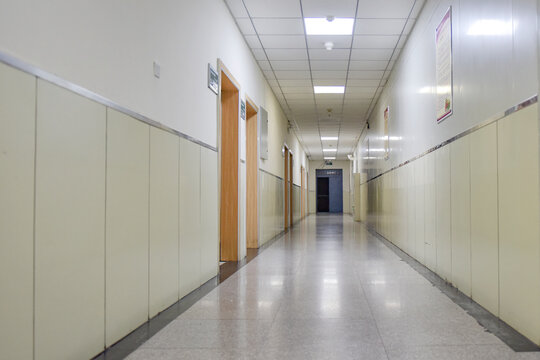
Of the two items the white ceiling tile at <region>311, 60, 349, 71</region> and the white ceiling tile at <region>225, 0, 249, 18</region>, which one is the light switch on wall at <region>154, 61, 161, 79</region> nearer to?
the white ceiling tile at <region>225, 0, 249, 18</region>

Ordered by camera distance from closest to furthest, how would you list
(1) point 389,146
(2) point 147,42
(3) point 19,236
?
(3) point 19,236
(2) point 147,42
(1) point 389,146

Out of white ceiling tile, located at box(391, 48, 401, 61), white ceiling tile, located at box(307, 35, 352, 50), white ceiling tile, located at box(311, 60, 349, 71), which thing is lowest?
white ceiling tile, located at box(311, 60, 349, 71)

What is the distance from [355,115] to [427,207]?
7.79 metres

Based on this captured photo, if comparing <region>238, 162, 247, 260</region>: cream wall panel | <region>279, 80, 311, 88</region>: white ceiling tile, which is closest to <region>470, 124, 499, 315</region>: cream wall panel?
<region>238, 162, 247, 260</region>: cream wall panel

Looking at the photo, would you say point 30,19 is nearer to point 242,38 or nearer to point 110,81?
point 110,81

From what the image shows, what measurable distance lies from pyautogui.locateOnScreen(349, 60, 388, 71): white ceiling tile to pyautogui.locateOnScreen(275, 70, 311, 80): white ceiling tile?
2.99 feet

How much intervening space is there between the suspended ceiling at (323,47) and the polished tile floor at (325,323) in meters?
3.30

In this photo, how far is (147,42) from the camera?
3029 mm

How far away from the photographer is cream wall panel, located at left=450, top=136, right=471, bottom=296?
3.68 m

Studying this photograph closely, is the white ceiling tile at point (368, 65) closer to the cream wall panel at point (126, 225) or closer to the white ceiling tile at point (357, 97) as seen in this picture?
the white ceiling tile at point (357, 97)

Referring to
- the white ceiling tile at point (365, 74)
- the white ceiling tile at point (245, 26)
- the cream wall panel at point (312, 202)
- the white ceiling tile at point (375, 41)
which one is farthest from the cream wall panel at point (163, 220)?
the cream wall panel at point (312, 202)

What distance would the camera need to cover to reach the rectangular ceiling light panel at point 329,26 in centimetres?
585

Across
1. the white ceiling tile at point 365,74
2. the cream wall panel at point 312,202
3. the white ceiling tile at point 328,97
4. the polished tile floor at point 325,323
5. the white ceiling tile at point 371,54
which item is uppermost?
the white ceiling tile at point 371,54

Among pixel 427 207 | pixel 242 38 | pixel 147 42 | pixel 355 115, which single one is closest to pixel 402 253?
pixel 427 207
